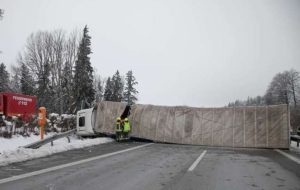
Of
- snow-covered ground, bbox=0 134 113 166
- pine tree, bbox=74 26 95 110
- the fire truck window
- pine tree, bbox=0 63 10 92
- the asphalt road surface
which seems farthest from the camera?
pine tree, bbox=0 63 10 92

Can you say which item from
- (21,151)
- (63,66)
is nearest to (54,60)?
(63,66)

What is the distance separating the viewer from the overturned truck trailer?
800 inches

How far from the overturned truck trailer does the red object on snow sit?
16.7 ft

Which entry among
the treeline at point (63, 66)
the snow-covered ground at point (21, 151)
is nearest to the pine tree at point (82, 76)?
the treeline at point (63, 66)

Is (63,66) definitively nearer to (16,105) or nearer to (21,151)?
(16,105)

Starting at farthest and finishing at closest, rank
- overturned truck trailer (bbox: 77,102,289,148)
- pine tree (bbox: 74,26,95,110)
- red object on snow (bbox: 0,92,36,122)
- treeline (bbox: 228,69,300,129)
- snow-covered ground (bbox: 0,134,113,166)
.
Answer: treeline (bbox: 228,69,300,129) < pine tree (bbox: 74,26,95,110) < red object on snow (bbox: 0,92,36,122) < overturned truck trailer (bbox: 77,102,289,148) < snow-covered ground (bbox: 0,134,113,166)

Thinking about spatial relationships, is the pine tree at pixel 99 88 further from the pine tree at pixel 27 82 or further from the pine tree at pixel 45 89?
the pine tree at pixel 45 89

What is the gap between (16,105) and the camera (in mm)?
24812

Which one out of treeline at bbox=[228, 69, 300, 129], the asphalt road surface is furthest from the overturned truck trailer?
treeline at bbox=[228, 69, 300, 129]

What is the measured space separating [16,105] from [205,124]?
13.0 m

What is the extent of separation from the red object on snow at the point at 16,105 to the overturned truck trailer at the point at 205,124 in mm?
5080

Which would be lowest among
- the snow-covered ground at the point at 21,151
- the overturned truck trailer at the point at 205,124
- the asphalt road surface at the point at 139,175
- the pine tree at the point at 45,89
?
the asphalt road surface at the point at 139,175

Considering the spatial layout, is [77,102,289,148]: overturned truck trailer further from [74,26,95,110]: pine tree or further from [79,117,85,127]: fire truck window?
[74,26,95,110]: pine tree

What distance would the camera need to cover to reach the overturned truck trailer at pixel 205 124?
20328 millimetres
